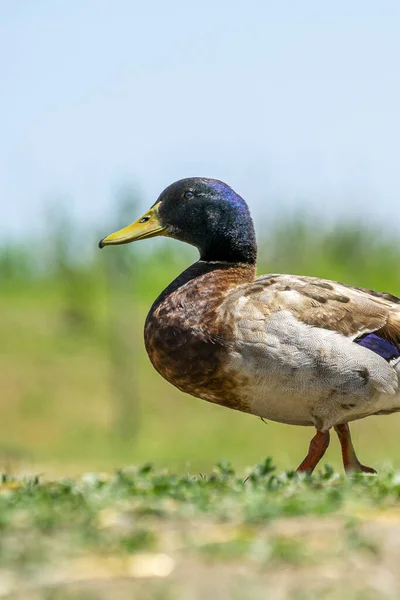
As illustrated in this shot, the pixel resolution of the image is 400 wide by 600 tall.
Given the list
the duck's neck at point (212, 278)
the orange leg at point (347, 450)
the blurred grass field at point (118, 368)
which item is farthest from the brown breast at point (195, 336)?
the blurred grass field at point (118, 368)

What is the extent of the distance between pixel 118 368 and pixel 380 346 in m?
14.9

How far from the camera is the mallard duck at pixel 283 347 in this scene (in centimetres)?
574

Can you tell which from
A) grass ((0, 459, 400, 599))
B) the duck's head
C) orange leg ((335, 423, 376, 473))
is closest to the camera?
grass ((0, 459, 400, 599))

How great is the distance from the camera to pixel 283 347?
5.71 meters

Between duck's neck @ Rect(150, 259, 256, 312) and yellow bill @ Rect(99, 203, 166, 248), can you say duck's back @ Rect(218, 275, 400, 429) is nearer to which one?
duck's neck @ Rect(150, 259, 256, 312)

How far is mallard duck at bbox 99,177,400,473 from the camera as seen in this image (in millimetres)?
5742

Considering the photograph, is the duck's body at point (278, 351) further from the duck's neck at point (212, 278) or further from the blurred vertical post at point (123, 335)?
the blurred vertical post at point (123, 335)

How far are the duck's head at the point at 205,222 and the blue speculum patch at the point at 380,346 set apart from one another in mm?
1009

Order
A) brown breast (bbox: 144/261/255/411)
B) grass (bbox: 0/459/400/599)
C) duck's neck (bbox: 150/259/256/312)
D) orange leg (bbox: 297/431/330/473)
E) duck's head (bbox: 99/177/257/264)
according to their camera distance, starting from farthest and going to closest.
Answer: duck's head (bbox: 99/177/257/264), duck's neck (bbox: 150/259/256/312), orange leg (bbox: 297/431/330/473), brown breast (bbox: 144/261/255/411), grass (bbox: 0/459/400/599)

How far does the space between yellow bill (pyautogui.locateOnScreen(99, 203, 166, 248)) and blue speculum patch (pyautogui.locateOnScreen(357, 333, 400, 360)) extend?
1497 mm

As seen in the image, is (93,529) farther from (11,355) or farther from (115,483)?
(11,355)

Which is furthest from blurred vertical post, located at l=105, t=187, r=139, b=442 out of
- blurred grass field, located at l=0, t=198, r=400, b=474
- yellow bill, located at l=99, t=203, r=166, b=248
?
yellow bill, located at l=99, t=203, r=166, b=248

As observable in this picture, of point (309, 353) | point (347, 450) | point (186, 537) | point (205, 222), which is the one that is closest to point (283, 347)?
point (309, 353)

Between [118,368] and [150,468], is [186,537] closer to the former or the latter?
[150,468]
